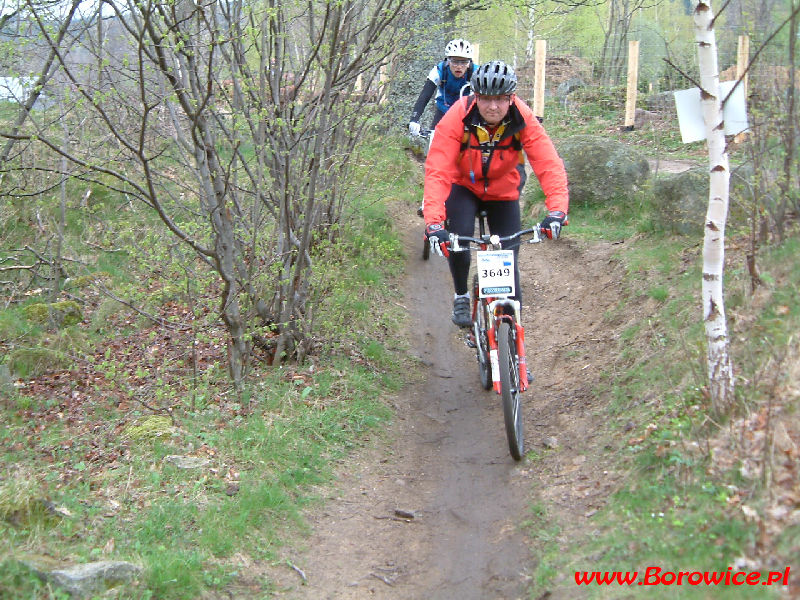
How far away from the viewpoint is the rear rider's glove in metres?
5.29

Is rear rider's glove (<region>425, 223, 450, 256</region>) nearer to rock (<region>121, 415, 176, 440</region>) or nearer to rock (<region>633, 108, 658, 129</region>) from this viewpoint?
rock (<region>121, 415, 176, 440</region>)

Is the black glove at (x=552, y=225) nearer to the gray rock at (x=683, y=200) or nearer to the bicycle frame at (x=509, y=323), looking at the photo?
the bicycle frame at (x=509, y=323)

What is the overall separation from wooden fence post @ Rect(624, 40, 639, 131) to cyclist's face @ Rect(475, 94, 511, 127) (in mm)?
11824

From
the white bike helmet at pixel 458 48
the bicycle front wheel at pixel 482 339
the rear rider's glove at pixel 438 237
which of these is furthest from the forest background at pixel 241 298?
the rear rider's glove at pixel 438 237

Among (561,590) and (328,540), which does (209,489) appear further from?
(561,590)

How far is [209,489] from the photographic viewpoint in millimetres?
4738

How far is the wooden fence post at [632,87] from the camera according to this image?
52.7 ft

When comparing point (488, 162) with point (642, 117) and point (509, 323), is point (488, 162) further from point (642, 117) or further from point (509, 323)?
point (642, 117)

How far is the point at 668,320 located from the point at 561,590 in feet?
9.88

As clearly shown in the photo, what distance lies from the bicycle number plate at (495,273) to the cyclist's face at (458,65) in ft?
12.0

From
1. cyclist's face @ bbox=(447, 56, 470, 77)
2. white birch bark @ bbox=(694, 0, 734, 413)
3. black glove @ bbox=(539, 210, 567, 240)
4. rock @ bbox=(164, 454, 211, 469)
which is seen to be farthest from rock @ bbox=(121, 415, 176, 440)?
cyclist's face @ bbox=(447, 56, 470, 77)

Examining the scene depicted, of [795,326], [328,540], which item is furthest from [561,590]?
[795,326]

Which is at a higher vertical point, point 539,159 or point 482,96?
point 482,96

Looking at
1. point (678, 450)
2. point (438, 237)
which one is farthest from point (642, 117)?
point (678, 450)
